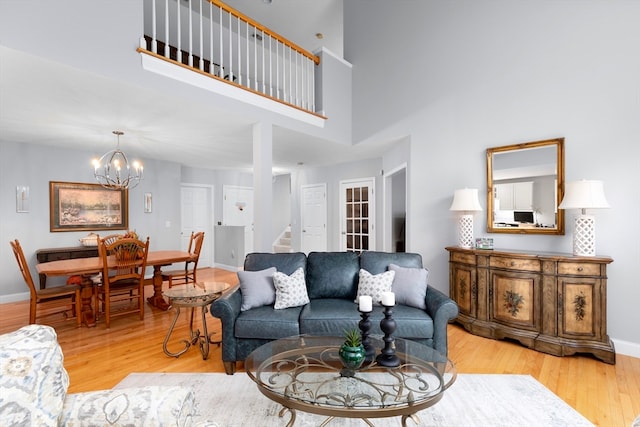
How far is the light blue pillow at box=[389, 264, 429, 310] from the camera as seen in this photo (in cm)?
276

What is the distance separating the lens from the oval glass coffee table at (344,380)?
142 centimetres

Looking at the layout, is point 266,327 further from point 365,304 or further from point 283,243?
point 283,243

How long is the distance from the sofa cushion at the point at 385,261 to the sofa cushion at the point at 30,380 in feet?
7.95

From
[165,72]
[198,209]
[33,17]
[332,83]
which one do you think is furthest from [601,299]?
[198,209]

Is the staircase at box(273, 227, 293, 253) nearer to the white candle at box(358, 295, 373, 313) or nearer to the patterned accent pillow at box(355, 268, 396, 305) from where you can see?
the patterned accent pillow at box(355, 268, 396, 305)

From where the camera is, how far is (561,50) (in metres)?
3.25

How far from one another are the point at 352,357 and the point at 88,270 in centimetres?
328

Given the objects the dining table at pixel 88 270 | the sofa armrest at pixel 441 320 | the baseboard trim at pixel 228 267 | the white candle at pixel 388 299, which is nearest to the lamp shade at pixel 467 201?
the sofa armrest at pixel 441 320

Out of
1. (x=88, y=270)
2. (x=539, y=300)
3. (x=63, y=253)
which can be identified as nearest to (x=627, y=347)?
(x=539, y=300)

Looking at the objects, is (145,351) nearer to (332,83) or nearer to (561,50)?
(332,83)

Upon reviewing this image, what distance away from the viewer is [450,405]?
6.91ft

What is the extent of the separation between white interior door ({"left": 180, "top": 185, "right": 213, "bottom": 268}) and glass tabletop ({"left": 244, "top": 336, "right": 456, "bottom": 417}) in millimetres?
5819

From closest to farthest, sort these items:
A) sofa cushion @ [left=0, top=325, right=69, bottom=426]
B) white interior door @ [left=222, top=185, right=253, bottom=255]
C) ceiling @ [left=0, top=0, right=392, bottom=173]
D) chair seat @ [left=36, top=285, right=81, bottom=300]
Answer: sofa cushion @ [left=0, top=325, right=69, bottom=426] → ceiling @ [left=0, top=0, right=392, bottom=173] → chair seat @ [left=36, top=285, right=81, bottom=300] → white interior door @ [left=222, top=185, right=253, bottom=255]

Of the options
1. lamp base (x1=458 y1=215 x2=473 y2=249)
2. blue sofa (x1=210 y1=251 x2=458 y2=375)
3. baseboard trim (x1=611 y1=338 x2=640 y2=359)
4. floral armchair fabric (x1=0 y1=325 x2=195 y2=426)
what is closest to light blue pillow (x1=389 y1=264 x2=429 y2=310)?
blue sofa (x1=210 y1=251 x2=458 y2=375)
